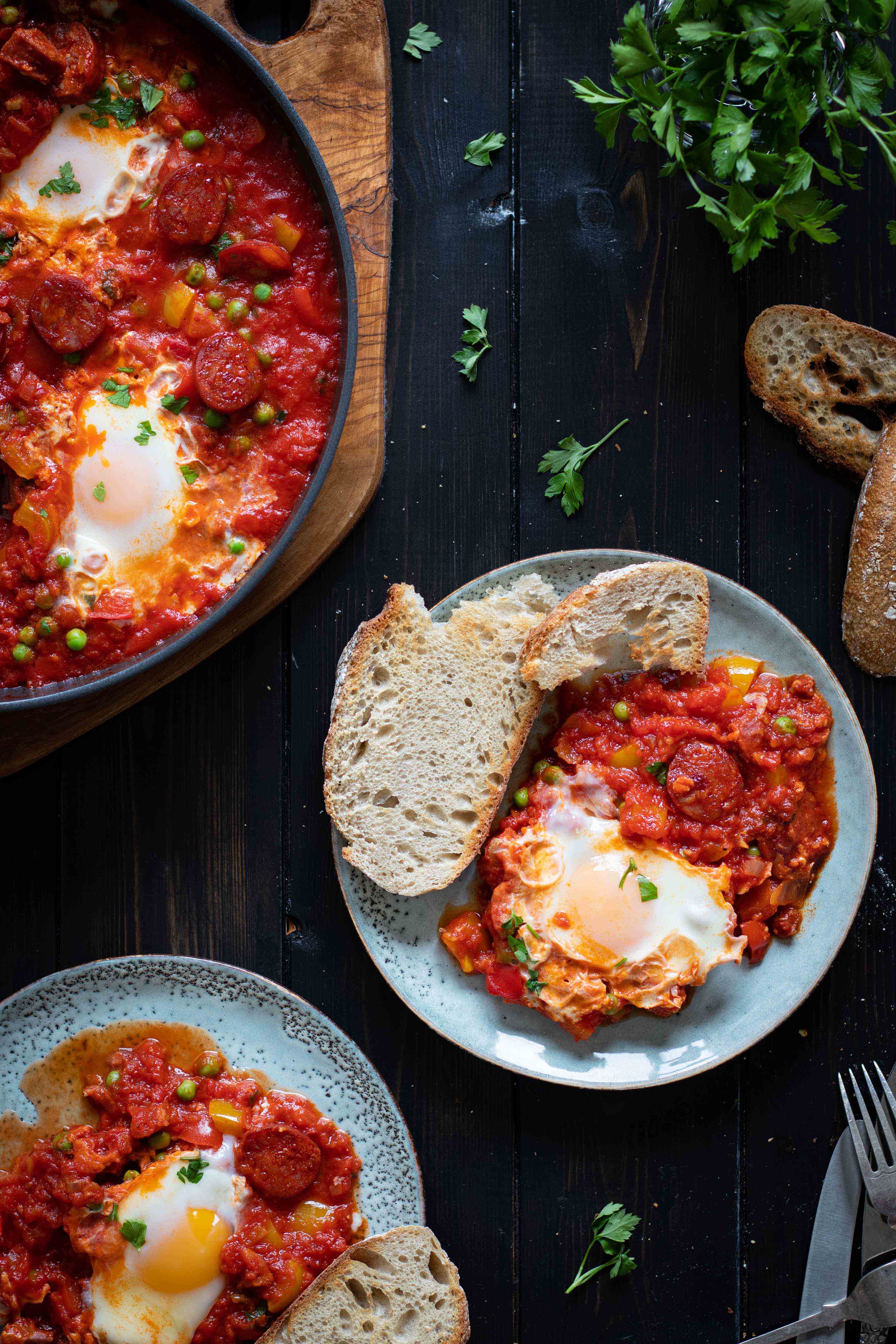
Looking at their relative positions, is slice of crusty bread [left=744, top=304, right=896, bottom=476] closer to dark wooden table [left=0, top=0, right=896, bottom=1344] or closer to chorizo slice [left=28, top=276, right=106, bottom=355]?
dark wooden table [left=0, top=0, right=896, bottom=1344]

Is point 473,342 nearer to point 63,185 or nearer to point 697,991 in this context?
point 63,185

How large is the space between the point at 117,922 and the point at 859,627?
290 cm

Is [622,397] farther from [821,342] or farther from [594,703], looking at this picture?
[594,703]

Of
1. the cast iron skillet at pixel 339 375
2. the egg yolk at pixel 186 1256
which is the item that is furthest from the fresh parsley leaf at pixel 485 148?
the egg yolk at pixel 186 1256

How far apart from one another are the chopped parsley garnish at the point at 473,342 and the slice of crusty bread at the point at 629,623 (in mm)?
914

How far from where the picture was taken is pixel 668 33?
315 centimetres

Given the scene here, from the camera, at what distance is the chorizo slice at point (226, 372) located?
11.0ft

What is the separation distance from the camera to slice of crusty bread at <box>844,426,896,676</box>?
3.55 m

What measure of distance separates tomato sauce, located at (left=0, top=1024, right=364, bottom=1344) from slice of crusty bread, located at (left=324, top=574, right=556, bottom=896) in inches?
37.4

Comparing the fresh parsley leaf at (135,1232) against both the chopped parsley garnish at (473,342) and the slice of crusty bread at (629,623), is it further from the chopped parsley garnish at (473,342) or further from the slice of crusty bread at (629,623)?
the chopped parsley garnish at (473,342)

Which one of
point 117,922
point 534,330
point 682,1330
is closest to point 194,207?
point 534,330

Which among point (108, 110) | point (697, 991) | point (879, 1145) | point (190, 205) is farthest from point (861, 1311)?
point (108, 110)

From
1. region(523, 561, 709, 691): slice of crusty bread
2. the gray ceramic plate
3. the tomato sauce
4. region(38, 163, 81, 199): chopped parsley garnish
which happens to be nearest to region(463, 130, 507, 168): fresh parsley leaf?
region(38, 163, 81, 199): chopped parsley garnish

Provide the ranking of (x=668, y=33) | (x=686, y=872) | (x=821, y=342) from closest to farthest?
1. (x=668, y=33)
2. (x=686, y=872)
3. (x=821, y=342)
